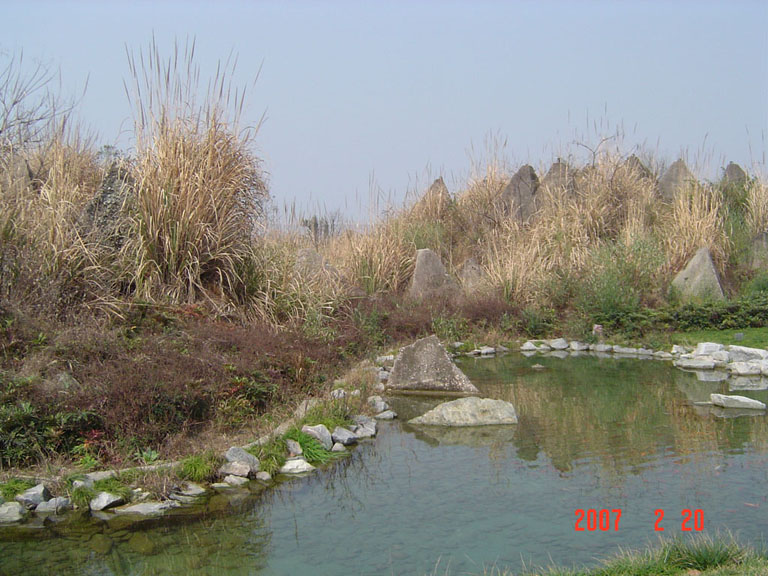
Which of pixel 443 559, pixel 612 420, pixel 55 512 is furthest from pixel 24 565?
pixel 612 420

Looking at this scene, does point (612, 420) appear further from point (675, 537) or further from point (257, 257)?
point (257, 257)

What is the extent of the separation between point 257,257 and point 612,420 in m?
4.29

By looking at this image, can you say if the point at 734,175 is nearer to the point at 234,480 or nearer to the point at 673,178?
the point at 673,178

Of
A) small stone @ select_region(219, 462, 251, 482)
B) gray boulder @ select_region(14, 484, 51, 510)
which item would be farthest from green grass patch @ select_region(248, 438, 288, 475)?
gray boulder @ select_region(14, 484, 51, 510)

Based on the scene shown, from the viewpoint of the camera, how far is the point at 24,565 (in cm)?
403

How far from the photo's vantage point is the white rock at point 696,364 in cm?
933

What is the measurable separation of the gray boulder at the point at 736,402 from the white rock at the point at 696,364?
1992mm

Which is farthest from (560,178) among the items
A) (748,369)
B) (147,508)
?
(147,508)

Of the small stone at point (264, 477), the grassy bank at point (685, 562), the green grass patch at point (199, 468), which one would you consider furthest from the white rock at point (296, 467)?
the grassy bank at point (685, 562)

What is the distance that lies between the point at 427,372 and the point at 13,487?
4.48 meters

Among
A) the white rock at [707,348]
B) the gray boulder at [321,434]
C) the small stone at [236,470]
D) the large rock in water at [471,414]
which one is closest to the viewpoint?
the small stone at [236,470]

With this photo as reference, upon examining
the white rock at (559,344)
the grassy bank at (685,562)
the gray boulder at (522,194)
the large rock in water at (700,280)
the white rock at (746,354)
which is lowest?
the grassy bank at (685,562)

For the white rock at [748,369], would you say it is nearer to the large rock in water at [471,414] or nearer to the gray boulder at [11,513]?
the large rock in water at [471,414]
